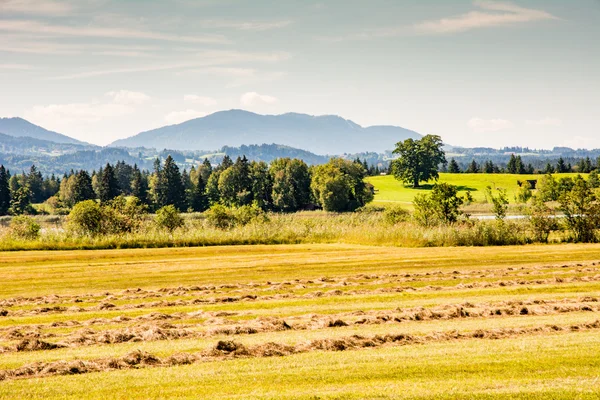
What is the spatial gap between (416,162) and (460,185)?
1312cm

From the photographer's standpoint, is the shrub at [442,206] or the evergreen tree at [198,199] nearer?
the shrub at [442,206]

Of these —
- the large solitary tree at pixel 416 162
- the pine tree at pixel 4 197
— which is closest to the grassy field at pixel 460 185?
the large solitary tree at pixel 416 162

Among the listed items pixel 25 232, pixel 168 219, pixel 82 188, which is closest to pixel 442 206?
pixel 168 219

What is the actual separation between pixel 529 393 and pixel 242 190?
119 meters

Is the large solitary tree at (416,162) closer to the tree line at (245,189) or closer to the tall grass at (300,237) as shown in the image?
the tree line at (245,189)

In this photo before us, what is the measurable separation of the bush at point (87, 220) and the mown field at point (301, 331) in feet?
36.6

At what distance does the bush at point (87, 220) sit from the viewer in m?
34.1

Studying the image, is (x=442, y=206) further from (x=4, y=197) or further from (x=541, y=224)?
(x=4, y=197)

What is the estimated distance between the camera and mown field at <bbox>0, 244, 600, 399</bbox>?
809cm

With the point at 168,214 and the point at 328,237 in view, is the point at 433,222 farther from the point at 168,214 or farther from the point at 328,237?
the point at 168,214

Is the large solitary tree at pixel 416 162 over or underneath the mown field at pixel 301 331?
over

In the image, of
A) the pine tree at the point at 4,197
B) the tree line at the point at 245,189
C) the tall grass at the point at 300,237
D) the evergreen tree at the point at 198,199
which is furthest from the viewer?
the evergreen tree at the point at 198,199

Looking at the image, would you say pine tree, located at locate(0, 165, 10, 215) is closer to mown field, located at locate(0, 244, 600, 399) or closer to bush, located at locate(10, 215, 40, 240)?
bush, located at locate(10, 215, 40, 240)

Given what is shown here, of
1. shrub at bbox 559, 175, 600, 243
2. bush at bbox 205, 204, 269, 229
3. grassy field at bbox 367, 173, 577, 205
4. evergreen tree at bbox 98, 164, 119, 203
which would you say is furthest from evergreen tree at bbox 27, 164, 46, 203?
shrub at bbox 559, 175, 600, 243
